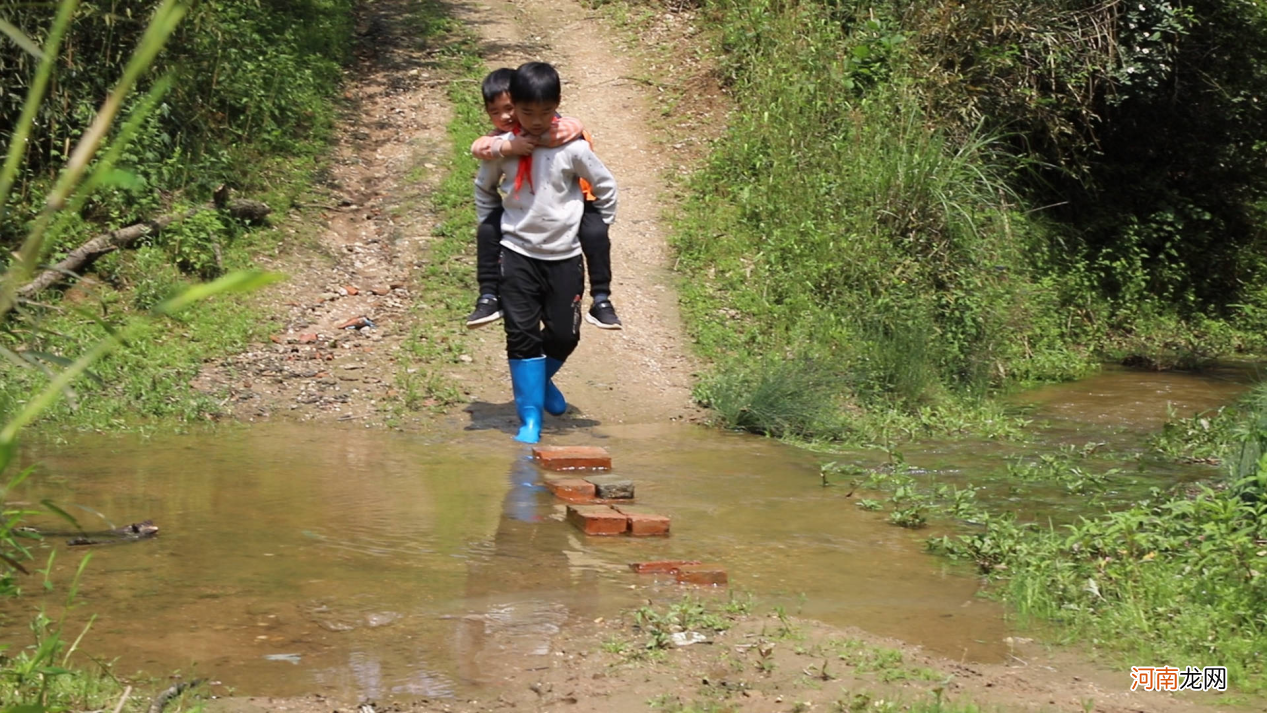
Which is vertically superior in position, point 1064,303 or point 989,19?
point 989,19

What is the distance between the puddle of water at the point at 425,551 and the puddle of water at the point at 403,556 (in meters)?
0.01

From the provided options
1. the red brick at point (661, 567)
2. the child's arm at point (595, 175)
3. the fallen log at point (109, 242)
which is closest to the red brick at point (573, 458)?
the child's arm at point (595, 175)

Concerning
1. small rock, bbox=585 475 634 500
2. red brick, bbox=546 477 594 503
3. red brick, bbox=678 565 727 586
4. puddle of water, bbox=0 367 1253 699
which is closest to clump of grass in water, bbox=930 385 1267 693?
puddle of water, bbox=0 367 1253 699

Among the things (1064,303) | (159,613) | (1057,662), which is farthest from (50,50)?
(1064,303)

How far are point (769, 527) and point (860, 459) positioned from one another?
1.59m

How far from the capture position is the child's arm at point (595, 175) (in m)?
6.34

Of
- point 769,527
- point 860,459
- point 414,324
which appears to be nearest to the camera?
Answer: point 769,527

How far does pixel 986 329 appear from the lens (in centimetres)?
892

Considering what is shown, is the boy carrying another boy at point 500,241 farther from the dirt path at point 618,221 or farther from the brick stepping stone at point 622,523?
the brick stepping stone at point 622,523

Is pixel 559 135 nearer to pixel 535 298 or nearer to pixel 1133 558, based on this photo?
pixel 535 298

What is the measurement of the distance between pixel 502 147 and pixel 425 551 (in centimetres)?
245

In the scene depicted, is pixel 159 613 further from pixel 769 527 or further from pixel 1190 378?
pixel 1190 378

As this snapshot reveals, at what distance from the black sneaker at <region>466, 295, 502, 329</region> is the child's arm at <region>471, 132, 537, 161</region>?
702 millimetres

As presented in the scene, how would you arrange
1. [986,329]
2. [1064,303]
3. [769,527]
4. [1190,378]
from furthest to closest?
1. [1064,303]
2. [1190,378]
3. [986,329]
4. [769,527]
